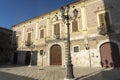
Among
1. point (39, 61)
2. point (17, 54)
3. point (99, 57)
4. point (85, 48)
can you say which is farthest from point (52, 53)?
point (17, 54)

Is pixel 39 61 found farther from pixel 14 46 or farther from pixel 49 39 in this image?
pixel 14 46

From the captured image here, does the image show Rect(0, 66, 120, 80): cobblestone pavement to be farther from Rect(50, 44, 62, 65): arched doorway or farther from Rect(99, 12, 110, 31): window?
Rect(50, 44, 62, 65): arched doorway

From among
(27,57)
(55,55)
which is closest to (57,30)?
(55,55)

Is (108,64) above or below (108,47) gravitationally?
below

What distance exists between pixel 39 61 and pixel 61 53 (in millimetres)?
4277

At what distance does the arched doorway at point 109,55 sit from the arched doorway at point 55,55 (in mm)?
5692

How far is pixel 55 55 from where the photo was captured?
17641 millimetres

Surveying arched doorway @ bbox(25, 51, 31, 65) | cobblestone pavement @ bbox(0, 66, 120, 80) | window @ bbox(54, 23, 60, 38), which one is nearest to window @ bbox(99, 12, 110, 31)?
cobblestone pavement @ bbox(0, 66, 120, 80)

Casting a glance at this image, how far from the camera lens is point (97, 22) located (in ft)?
48.1

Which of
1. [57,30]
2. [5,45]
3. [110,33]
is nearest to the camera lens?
[110,33]

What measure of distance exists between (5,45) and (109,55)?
1941 cm

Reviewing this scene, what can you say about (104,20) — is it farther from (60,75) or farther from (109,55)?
(60,75)

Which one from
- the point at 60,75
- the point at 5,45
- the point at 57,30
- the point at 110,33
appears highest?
the point at 57,30

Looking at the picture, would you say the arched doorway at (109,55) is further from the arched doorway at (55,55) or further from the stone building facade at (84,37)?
the arched doorway at (55,55)
